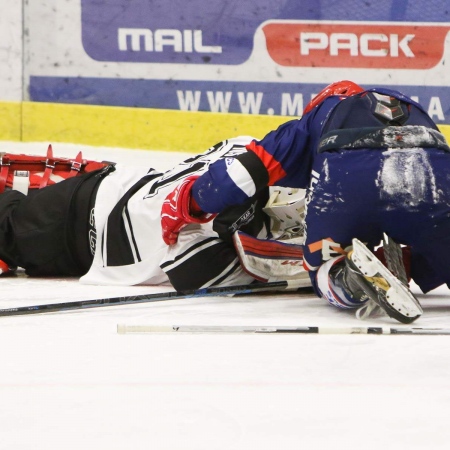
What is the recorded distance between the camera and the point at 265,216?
303cm

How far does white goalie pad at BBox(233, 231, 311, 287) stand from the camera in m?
2.84

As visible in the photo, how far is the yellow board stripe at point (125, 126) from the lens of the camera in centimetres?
509

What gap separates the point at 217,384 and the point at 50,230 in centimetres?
136

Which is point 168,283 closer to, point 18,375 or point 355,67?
point 18,375

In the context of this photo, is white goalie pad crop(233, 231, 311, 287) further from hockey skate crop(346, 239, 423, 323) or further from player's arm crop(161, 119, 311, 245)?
hockey skate crop(346, 239, 423, 323)

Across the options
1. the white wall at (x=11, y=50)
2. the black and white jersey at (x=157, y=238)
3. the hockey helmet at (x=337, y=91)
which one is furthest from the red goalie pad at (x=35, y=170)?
the white wall at (x=11, y=50)

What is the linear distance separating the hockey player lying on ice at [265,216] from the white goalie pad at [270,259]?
0.02m

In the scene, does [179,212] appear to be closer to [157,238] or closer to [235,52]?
[157,238]

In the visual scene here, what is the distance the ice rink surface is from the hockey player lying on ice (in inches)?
6.8

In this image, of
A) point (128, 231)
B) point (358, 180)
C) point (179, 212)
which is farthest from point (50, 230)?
point (358, 180)

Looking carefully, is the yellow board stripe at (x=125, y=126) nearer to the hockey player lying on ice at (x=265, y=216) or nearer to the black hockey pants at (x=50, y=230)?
the hockey player lying on ice at (x=265, y=216)

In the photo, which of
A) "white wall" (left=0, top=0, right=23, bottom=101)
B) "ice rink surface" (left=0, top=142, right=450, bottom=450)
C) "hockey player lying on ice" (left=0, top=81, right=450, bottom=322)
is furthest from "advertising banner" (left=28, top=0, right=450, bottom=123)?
"ice rink surface" (left=0, top=142, right=450, bottom=450)

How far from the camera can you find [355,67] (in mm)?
5000

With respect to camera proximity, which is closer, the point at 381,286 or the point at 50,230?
the point at 381,286
